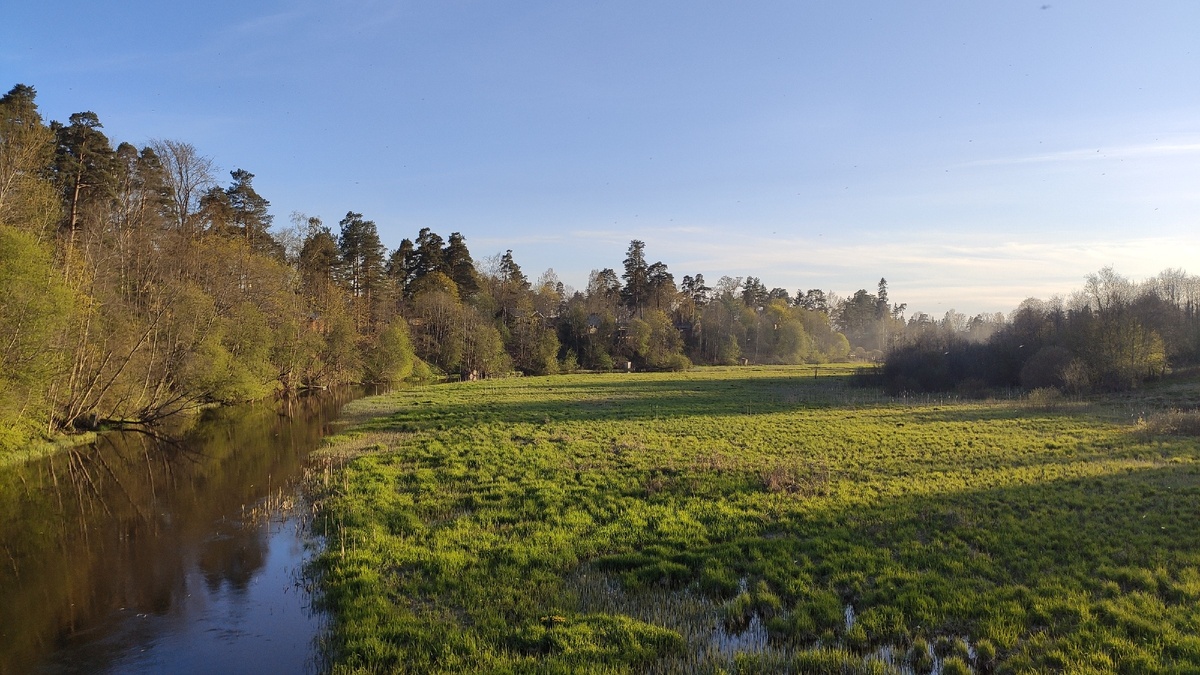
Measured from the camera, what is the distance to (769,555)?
31.7 feet

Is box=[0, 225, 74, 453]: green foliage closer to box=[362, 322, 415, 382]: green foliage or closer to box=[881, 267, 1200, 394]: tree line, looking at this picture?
box=[362, 322, 415, 382]: green foliage

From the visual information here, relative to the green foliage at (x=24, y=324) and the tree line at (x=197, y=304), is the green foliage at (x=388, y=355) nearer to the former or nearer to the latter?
the tree line at (x=197, y=304)

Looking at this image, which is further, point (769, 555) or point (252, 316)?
point (252, 316)

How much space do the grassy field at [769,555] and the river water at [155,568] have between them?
96 cm

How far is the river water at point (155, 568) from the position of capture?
24.8ft

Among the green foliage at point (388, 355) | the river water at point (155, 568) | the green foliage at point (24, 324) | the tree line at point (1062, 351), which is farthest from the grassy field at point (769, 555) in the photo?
the green foliage at point (388, 355)

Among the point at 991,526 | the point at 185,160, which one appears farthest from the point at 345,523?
the point at 185,160

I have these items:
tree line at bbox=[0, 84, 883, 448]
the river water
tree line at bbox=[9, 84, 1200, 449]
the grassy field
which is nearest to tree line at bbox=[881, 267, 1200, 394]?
tree line at bbox=[9, 84, 1200, 449]

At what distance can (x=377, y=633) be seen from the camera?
7.46 meters

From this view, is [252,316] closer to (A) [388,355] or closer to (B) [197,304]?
(B) [197,304]

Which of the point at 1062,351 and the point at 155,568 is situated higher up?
the point at 1062,351

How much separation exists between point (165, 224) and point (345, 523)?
1285 inches

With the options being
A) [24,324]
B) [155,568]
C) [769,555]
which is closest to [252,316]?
[24,324]

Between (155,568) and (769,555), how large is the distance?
35.0 feet
